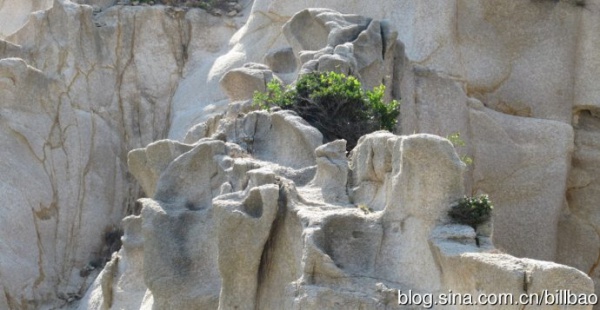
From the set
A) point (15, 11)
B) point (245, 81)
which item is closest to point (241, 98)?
point (245, 81)

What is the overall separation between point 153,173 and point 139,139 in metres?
8.14

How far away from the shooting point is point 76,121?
25953mm

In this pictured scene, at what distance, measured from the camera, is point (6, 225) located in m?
23.9

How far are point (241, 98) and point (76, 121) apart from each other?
5470mm

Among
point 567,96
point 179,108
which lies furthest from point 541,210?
point 179,108

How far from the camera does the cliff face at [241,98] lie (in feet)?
74.3

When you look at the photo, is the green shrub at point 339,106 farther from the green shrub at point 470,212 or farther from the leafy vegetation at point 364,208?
the green shrub at point 470,212

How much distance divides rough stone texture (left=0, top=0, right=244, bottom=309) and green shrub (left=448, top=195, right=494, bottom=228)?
11519 mm

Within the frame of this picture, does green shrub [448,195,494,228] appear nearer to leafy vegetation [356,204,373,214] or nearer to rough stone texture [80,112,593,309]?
rough stone texture [80,112,593,309]

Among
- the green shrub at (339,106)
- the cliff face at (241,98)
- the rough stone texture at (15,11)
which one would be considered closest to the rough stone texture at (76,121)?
the cliff face at (241,98)

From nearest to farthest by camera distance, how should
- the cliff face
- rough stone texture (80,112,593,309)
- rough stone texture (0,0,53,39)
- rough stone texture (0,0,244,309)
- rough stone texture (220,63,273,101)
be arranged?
rough stone texture (80,112,593,309) < rough stone texture (220,63,273,101) < the cliff face < rough stone texture (0,0,244,309) < rough stone texture (0,0,53,39)

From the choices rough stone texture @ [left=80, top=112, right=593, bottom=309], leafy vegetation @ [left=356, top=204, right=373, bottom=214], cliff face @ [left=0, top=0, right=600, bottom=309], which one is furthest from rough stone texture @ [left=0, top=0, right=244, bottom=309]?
leafy vegetation @ [left=356, top=204, right=373, bottom=214]

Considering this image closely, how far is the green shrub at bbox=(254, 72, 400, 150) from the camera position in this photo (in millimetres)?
18344

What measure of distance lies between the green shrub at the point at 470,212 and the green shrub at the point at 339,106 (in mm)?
4302
